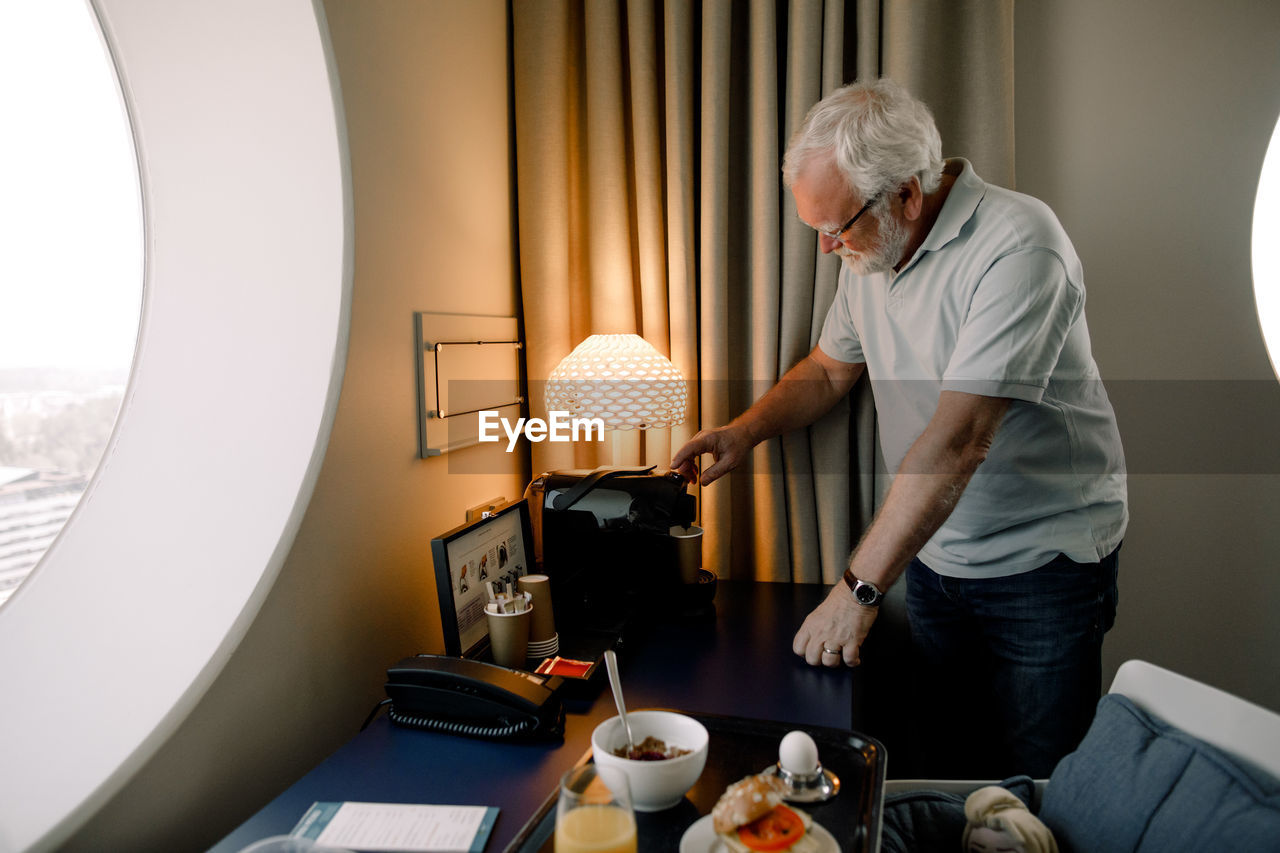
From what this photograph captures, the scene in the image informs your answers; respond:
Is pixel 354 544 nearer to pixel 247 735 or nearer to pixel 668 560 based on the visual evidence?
pixel 247 735

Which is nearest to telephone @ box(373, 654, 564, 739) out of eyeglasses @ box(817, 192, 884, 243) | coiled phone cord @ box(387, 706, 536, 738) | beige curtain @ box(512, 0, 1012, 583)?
coiled phone cord @ box(387, 706, 536, 738)

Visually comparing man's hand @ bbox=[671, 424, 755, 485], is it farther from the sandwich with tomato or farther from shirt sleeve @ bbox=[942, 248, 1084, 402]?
the sandwich with tomato

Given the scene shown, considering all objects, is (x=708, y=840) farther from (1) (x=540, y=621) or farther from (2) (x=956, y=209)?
(2) (x=956, y=209)

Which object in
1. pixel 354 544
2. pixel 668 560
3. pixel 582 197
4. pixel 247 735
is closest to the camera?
pixel 247 735

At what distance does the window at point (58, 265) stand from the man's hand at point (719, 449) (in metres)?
1.07

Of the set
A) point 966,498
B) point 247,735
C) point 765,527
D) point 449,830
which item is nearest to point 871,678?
point 765,527

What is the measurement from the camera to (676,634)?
1.52 metres

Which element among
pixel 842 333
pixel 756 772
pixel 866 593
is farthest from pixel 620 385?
pixel 756 772

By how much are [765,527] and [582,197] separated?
939 millimetres

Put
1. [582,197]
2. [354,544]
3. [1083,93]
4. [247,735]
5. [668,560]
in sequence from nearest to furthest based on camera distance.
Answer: [247,735], [354,544], [668,560], [1083,93], [582,197]

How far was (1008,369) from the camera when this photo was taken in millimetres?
1295

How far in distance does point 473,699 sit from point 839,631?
0.62 m

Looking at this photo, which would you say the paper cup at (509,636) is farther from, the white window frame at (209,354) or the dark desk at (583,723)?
the white window frame at (209,354)

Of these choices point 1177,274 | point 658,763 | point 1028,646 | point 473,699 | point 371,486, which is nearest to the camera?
point 658,763
